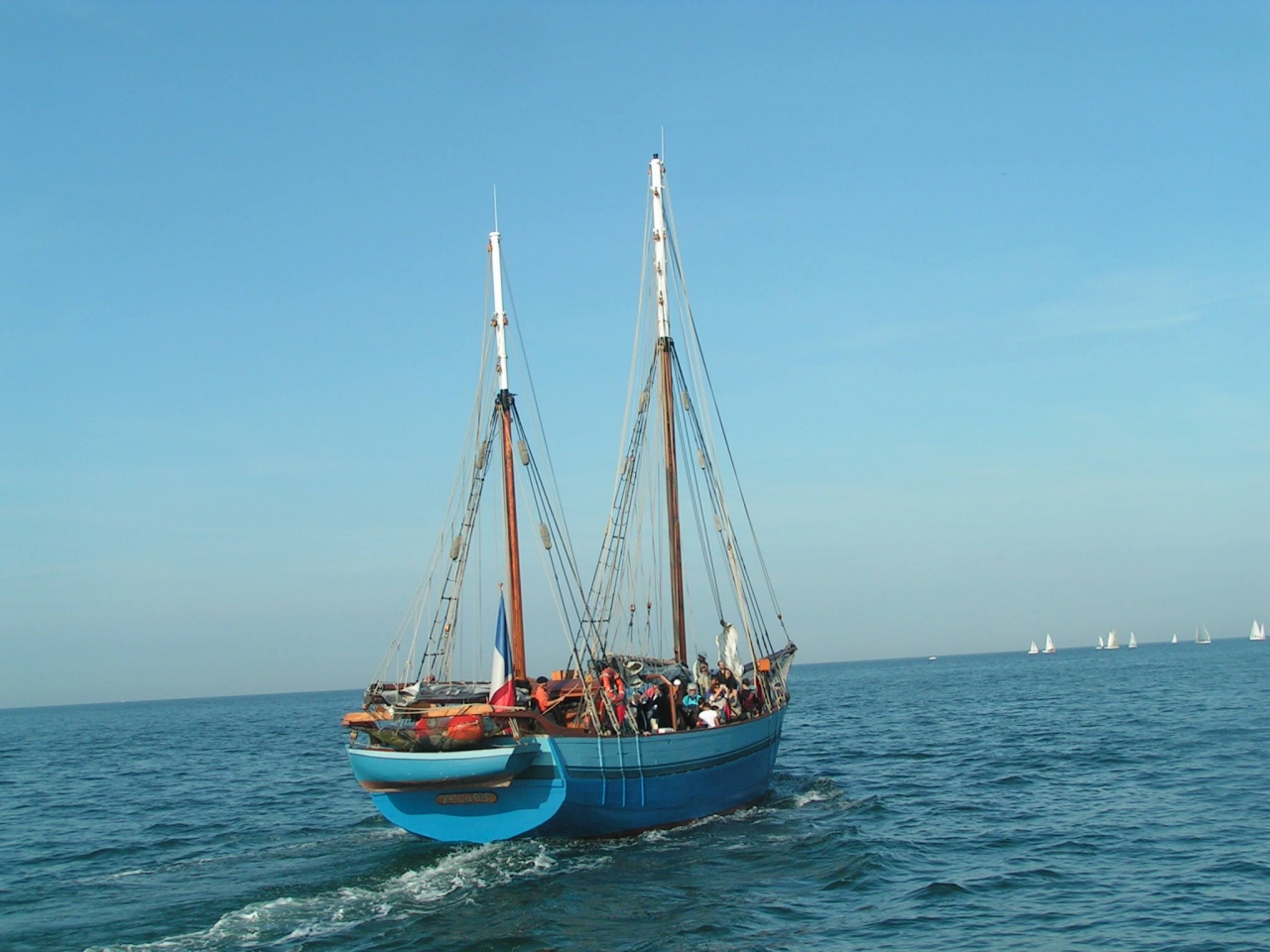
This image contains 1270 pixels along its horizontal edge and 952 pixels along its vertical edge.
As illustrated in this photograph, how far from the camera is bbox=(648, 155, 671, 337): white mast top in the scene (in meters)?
37.0

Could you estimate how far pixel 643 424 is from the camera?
38062mm

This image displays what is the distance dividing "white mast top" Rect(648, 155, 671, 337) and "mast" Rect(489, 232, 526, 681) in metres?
7.74

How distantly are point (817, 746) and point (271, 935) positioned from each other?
114 ft

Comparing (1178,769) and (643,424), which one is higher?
(643,424)

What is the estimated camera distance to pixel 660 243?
121 feet

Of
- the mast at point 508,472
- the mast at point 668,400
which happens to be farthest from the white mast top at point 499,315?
the mast at point 668,400

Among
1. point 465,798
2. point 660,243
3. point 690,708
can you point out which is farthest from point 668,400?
point 465,798

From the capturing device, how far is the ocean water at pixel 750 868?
17.9m

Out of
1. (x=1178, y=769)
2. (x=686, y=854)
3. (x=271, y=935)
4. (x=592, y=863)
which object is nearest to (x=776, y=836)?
(x=686, y=854)

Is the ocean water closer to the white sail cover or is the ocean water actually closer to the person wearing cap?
the person wearing cap

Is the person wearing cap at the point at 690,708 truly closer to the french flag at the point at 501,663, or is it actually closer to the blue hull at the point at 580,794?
the blue hull at the point at 580,794

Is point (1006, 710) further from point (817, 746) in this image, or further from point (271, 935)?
point (271, 935)

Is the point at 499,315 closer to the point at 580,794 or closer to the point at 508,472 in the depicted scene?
the point at 508,472

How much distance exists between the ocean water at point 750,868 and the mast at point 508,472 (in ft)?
19.3
